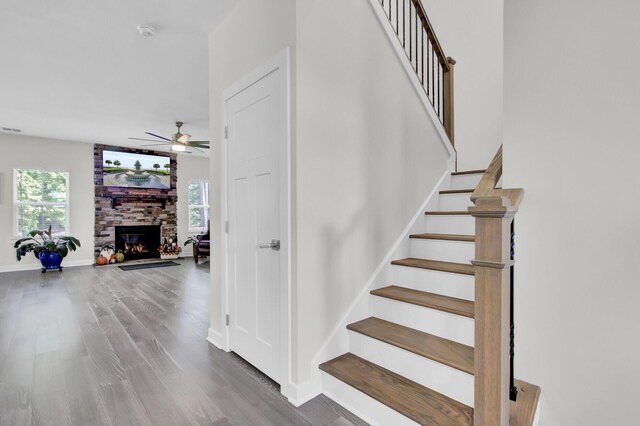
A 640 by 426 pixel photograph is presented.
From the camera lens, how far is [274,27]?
2.06 m

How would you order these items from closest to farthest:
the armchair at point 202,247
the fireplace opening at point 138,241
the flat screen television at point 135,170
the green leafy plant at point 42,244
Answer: the green leafy plant at point 42,244 < the armchair at point 202,247 < the flat screen television at point 135,170 < the fireplace opening at point 138,241

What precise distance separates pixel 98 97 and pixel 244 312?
3.94m

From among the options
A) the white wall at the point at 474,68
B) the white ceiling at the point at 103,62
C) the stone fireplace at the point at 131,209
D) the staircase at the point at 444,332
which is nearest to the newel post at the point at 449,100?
the staircase at the point at 444,332

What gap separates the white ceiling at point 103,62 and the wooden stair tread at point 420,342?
8.68 feet

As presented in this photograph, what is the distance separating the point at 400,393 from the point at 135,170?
795cm

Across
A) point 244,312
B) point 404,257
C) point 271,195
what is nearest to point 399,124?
point 404,257

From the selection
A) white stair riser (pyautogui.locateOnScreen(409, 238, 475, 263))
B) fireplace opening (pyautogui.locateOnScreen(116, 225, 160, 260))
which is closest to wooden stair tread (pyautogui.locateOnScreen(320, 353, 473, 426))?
white stair riser (pyautogui.locateOnScreen(409, 238, 475, 263))

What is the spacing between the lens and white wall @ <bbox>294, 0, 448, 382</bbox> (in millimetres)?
1930

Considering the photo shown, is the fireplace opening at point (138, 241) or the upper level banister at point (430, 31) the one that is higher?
the upper level banister at point (430, 31)

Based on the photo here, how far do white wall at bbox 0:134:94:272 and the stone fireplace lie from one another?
155mm

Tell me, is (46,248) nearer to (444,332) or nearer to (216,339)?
(216,339)

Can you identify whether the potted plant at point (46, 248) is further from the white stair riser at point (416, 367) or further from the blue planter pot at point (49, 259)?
the white stair riser at point (416, 367)

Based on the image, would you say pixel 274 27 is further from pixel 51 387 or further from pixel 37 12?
pixel 51 387

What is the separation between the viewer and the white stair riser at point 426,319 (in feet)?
5.98
